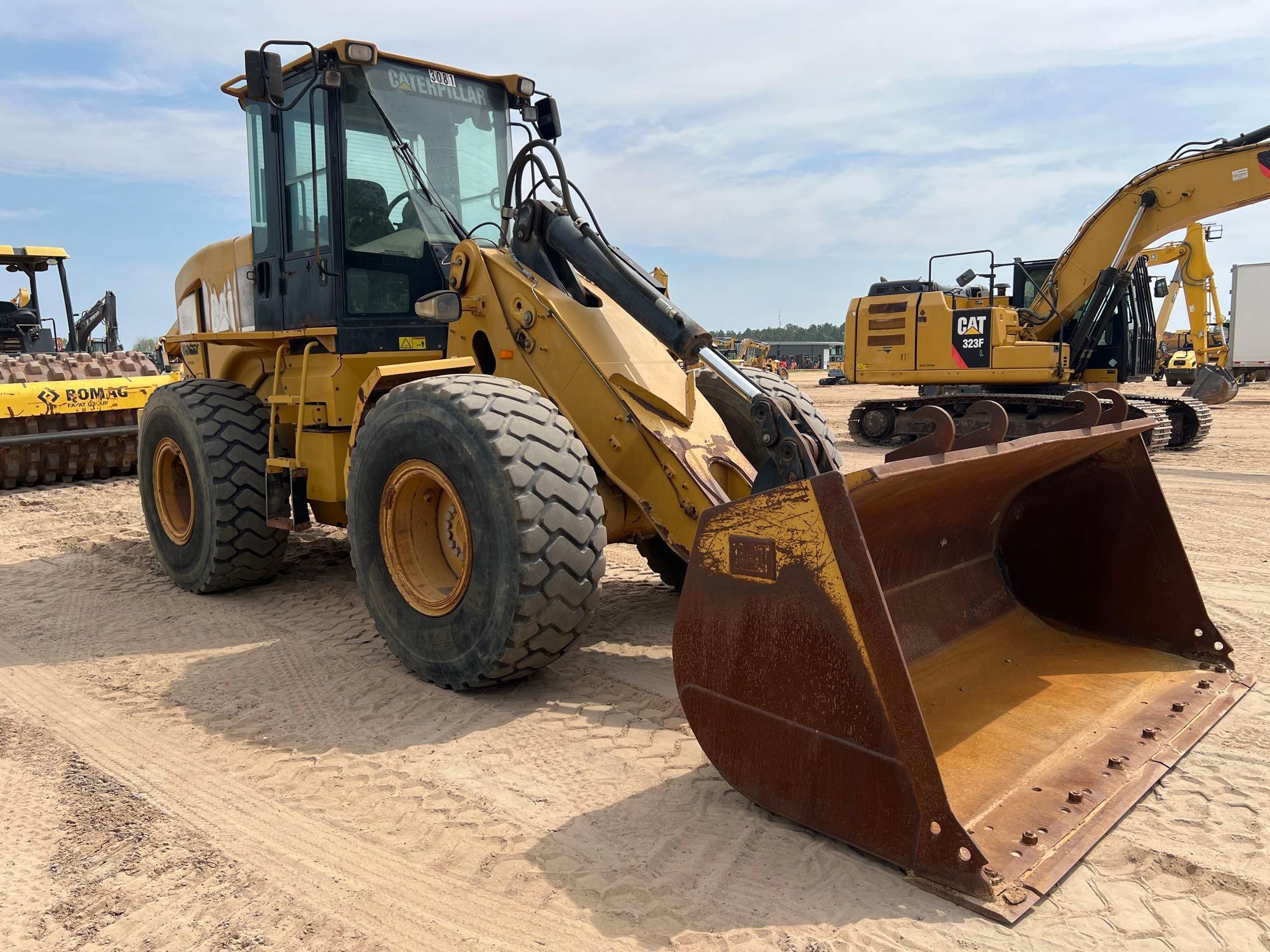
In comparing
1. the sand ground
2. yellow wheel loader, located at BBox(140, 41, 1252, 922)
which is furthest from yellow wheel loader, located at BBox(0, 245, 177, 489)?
the sand ground

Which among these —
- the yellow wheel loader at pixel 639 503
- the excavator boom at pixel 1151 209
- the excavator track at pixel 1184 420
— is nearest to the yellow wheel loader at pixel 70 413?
the yellow wheel loader at pixel 639 503

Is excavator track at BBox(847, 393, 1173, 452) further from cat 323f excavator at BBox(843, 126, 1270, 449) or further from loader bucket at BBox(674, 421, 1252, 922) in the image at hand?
loader bucket at BBox(674, 421, 1252, 922)

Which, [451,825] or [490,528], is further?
[490,528]

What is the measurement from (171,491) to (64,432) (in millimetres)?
5102

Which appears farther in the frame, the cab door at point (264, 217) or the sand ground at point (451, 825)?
the cab door at point (264, 217)

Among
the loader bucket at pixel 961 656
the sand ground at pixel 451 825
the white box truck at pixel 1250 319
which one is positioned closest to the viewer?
the sand ground at pixel 451 825

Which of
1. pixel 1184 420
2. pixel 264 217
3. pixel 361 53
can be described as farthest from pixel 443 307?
pixel 1184 420

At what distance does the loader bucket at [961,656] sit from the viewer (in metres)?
2.57

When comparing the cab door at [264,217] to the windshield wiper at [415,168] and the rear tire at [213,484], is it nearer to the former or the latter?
the rear tire at [213,484]

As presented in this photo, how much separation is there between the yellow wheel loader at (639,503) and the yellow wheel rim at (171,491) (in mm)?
31

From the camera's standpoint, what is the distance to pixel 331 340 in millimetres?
5320

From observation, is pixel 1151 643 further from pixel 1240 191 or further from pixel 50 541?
pixel 1240 191

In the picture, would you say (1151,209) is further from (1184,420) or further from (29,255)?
(29,255)

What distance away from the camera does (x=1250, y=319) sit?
24969 millimetres
